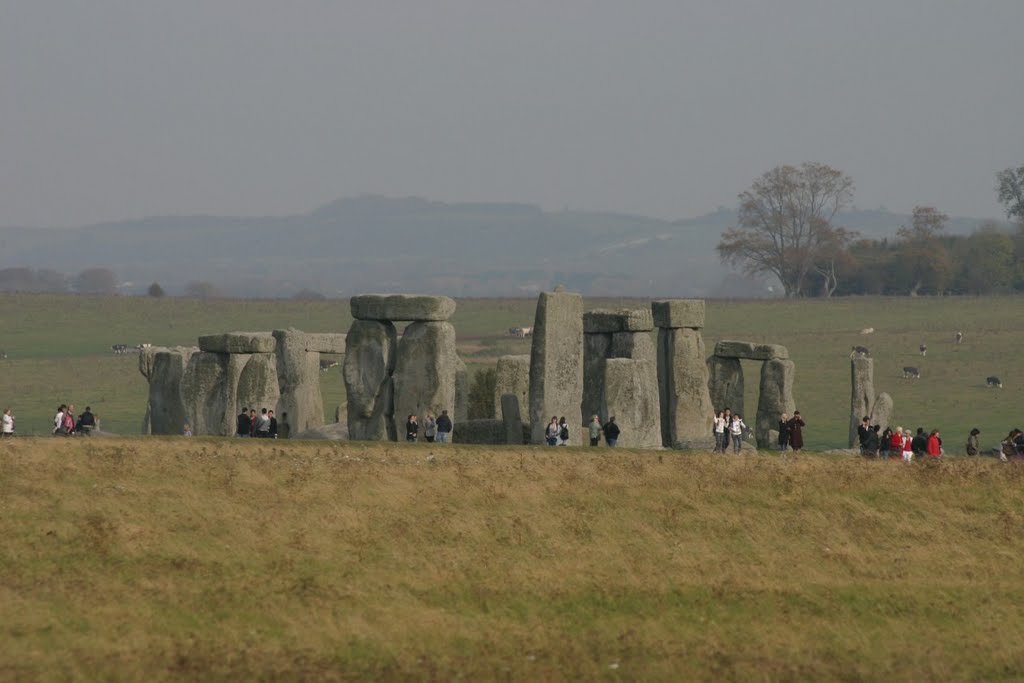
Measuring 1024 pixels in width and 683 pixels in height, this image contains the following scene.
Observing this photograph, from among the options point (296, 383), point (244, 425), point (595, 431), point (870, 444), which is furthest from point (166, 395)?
point (870, 444)

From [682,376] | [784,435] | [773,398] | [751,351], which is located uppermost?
[751,351]

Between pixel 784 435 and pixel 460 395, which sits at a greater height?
pixel 460 395

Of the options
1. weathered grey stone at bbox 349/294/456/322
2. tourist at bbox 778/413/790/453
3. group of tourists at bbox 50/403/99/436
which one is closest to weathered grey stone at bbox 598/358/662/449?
tourist at bbox 778/413/790/453

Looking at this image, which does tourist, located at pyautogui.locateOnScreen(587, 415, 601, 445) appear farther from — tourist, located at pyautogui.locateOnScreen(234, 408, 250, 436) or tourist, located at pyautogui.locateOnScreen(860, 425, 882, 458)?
tourist, located at pyautogui.locateOnScreen(234, 408, 250, 436)

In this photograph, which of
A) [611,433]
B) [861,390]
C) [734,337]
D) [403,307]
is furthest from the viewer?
[734,337]

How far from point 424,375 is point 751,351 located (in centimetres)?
1004

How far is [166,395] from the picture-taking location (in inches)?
1741

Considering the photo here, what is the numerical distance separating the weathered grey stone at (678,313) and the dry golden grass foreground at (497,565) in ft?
30.9

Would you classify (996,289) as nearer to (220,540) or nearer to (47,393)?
(47,393)

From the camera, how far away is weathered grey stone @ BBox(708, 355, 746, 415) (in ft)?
148

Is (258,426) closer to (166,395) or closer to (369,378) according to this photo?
(369,378)

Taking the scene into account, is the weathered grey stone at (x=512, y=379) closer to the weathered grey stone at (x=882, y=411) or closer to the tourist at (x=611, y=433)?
the tourist at (x=611, y=433)

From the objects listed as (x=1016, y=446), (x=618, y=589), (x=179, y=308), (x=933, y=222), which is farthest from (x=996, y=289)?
(x=618, y=589)

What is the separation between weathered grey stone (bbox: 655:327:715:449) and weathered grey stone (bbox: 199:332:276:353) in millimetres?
10156
